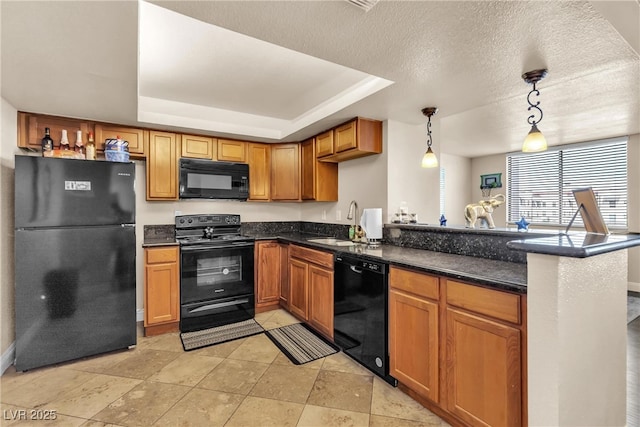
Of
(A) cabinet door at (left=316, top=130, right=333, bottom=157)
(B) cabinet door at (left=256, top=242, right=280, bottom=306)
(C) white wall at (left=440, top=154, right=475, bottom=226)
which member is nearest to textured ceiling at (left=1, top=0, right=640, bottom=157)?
(A) cabinet door at (left=316, top=130, right=333, bottom=157)

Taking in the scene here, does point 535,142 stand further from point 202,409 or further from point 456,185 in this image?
point 456,185

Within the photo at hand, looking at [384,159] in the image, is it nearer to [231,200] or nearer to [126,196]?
[231,200]

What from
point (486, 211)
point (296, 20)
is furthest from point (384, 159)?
point (296, 20)

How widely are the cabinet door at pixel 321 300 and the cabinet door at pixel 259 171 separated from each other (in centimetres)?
139

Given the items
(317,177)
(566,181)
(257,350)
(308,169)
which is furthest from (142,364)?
(566,181)

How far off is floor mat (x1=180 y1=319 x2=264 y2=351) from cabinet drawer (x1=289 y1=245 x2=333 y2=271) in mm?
887

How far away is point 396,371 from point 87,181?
290 centimetres

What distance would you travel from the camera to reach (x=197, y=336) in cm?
305

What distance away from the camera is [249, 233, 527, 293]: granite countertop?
1.51 m

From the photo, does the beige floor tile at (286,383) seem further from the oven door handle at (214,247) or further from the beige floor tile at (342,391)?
the oven door handle at (214,247)

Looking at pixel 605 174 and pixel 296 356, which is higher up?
pixel 605 174

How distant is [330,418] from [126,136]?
3.28 meters

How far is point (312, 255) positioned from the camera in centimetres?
310

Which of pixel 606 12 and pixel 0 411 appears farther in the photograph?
pixel 0 411
